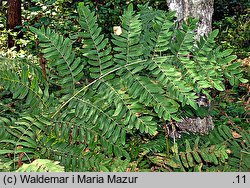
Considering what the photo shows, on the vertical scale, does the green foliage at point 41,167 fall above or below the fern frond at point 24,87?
below

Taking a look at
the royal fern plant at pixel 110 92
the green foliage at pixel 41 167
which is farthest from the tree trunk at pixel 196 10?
the green foliage at pixel 41 167

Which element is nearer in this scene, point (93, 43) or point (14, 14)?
point (93, 43)

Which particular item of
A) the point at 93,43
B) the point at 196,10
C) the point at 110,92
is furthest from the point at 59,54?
the point at 196,10

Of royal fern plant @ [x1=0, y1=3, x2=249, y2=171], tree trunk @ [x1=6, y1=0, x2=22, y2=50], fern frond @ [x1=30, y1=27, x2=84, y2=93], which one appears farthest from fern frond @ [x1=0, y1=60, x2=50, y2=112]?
tree trunk @ [x1=6, y1=0, x2=22, y2=50]

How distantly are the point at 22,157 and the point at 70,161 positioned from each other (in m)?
0.21

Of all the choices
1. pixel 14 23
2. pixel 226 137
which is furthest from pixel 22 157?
pixel 14 23

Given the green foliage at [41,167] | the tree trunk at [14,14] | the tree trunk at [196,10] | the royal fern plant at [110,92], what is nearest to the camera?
the green foliage at [41,167]

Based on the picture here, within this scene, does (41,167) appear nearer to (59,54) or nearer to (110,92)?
(110,92)

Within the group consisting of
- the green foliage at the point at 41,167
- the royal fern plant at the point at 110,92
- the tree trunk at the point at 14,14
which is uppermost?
the tree trunk at the point at 14,14

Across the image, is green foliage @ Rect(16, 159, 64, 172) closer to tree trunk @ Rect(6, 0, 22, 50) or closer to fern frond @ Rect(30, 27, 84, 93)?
fern frond @ Rect(30, 27, 84, 93)

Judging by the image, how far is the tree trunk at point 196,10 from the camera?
8.64ft

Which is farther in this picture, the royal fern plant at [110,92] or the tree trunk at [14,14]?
the tree trunk at [14,14]

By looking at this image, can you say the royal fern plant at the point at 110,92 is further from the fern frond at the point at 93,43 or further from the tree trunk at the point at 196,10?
the tree trunk at the point at 196,10

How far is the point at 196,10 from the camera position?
264cm
